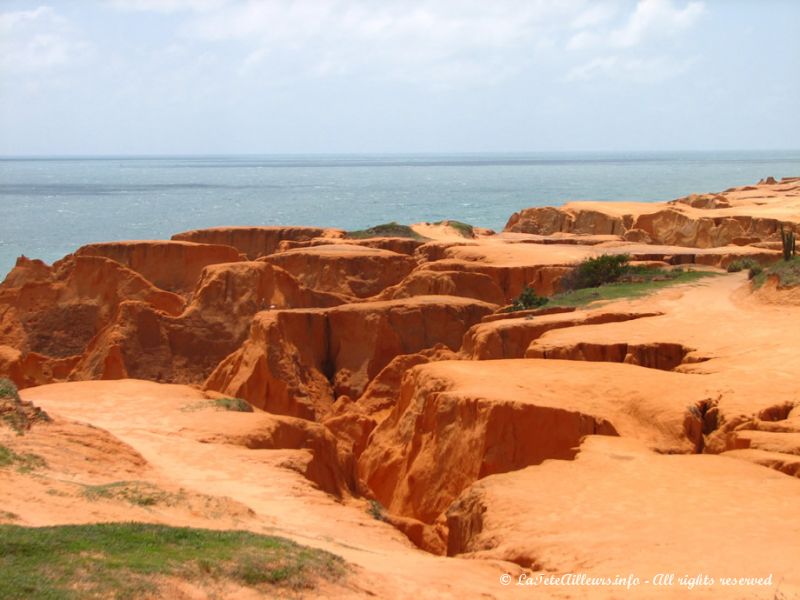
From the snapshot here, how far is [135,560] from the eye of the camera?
7711 mm

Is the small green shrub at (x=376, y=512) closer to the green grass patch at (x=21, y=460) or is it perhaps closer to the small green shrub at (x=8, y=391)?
the green grass patch at (x=21, y=460)

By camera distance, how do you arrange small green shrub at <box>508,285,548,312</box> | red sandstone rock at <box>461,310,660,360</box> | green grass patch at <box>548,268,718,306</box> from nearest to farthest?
1. red sandstone rock at <box>461,310,660,360</box>
2. green grass patch at <box>548,268,718,306</box>
3. small green shrub at <box>508,285,548,312</box>

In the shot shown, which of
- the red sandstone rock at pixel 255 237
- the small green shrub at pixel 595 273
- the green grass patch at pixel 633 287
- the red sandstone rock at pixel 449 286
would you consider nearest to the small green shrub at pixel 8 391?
the green grass patch at pixel 633 287

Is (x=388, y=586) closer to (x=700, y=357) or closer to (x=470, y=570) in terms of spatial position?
(x=470, y=570)

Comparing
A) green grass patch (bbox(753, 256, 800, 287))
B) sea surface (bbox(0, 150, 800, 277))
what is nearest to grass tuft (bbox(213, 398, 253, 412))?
green grass patch (bbox(753, 256, 800, 287))

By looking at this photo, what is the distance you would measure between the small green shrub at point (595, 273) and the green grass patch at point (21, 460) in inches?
723

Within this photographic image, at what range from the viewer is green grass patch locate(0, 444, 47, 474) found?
10914 mm

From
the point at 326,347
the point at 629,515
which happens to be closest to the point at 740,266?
the point at 326,347

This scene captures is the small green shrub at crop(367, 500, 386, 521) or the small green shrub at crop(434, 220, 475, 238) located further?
the small green shrub at crop(434, 220, 475, 238)

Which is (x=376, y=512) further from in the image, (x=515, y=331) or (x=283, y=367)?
(x=283, y=367)

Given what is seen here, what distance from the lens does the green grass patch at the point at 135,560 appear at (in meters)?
7.09

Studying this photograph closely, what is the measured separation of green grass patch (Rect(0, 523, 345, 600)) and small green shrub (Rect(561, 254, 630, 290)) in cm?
2006

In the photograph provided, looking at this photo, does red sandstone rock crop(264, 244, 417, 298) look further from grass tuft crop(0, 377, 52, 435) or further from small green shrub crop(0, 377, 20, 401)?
grass tuft crop(0, 377, 52, 435)

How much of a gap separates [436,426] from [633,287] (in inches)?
457
